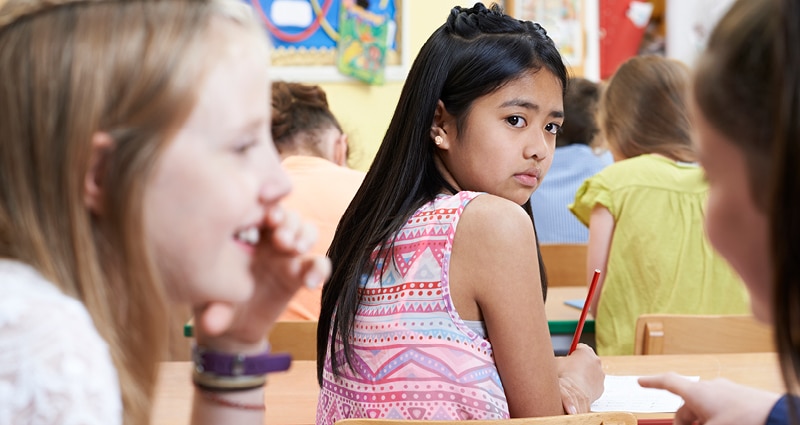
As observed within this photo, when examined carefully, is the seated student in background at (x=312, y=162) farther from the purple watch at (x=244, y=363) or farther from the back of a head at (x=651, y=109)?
the purple watch at (x=244, y=363)

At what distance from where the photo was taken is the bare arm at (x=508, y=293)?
54.4 inches

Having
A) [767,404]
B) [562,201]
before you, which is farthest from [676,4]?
[767,404]

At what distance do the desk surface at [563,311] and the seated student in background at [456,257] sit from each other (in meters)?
0.70

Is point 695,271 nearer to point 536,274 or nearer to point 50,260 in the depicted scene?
point 536,274

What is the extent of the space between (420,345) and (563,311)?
1197 mm

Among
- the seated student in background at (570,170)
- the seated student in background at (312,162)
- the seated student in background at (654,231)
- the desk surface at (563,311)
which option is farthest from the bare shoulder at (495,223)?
the seated student in background at (570,170)

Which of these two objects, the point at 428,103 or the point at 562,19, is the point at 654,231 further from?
the point at 562,19

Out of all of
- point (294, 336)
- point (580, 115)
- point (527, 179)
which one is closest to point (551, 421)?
point (527, 179)

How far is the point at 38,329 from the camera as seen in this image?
0.69 meters

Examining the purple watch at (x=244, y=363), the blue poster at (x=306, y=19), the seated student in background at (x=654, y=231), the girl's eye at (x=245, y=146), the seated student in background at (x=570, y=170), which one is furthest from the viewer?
the blue poster at (x=306, y=19)

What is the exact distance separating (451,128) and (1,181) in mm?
953

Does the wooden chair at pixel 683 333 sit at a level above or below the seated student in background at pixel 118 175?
below

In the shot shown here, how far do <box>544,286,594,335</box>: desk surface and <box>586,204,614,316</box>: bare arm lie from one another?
54 millimetres

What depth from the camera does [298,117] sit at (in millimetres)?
2867
